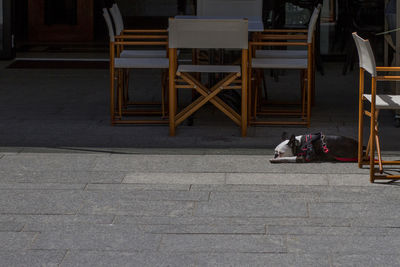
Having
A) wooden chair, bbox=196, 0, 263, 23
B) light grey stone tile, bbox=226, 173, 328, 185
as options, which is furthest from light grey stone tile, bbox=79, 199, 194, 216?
wooden chair, bbox=196, 0, 263, 23

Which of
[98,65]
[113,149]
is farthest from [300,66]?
[98,65]

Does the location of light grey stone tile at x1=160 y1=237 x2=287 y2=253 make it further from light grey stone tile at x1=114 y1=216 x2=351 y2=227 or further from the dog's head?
the dog's head

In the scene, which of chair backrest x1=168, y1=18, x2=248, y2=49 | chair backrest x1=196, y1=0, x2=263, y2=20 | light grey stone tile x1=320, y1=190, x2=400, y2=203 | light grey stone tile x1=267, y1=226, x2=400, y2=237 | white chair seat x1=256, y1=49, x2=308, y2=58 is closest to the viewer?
light grey stone tile x1=267, y1=226, x2=400, y2=237

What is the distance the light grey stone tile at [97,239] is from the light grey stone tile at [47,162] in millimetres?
1397

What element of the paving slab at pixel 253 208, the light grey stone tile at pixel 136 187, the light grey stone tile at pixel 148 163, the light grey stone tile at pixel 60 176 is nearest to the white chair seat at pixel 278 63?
the light grey stone tile at pixel 148 163

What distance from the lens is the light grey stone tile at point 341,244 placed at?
13.7 ft

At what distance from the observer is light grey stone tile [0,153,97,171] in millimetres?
5902

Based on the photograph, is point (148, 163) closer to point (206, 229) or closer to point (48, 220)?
point (48, 220)

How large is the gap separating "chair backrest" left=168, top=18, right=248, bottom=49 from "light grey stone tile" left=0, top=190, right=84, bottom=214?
2.04m

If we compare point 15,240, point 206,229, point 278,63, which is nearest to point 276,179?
point 206,229

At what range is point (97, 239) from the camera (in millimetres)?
4348

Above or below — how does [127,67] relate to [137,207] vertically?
above

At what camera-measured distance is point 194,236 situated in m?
4.39

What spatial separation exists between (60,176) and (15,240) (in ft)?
4.44
